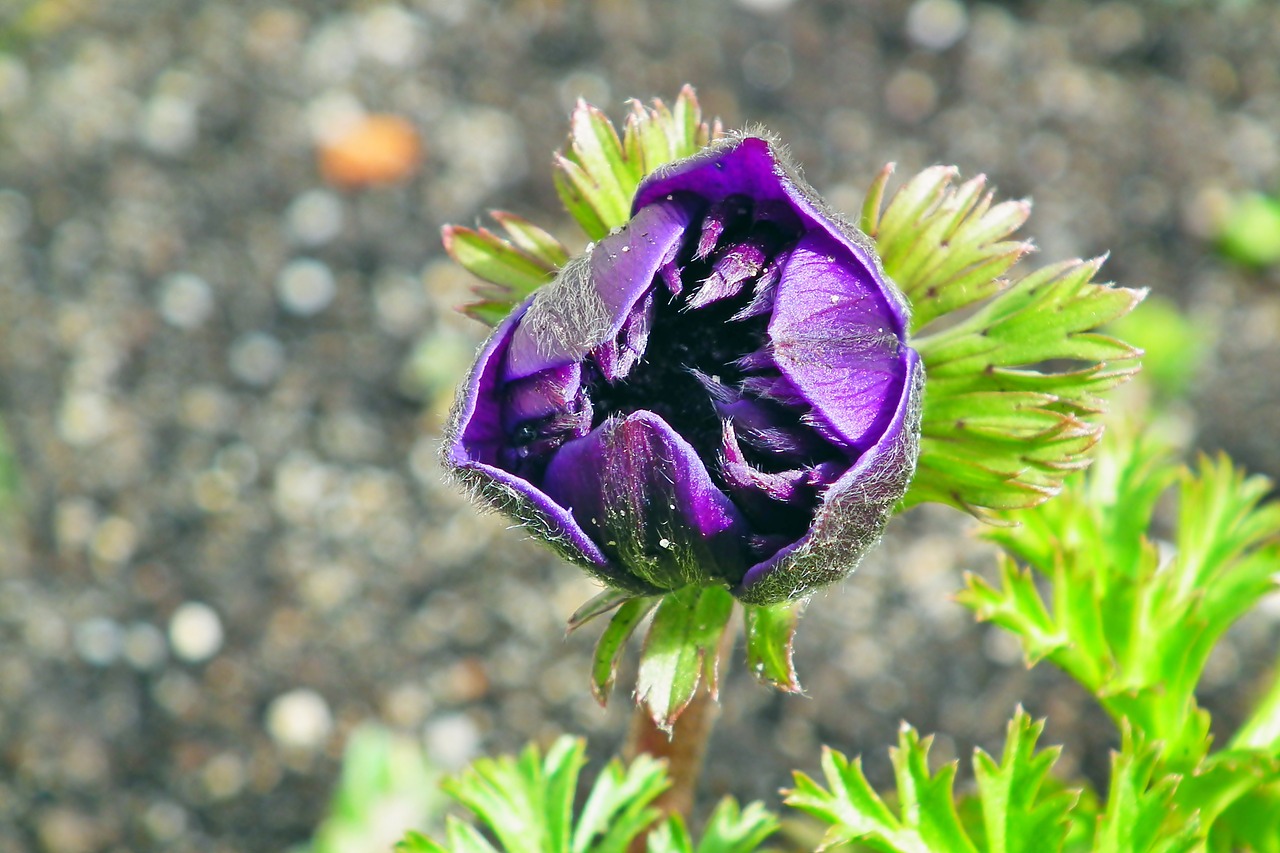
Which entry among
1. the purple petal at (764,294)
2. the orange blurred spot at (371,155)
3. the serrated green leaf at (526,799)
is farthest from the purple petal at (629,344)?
the orange blurred spot at (371,155)

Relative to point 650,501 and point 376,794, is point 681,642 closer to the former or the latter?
point 650,501

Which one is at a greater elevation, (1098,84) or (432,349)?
(1098,84)

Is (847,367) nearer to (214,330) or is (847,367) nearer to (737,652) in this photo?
(737,652)

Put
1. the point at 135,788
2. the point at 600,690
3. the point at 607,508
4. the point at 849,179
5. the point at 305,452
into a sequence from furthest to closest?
1. the point at 849,179
2. the point at 305,452
3. the point at 135,788
4. the point at 600,690
5. the point at 607,508

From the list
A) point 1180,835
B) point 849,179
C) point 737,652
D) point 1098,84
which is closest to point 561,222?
point 849,179

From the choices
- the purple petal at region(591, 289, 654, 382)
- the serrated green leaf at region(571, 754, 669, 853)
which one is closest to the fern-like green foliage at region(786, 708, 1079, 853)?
the serrated green leaf at region(571, 754, 669, 853)
